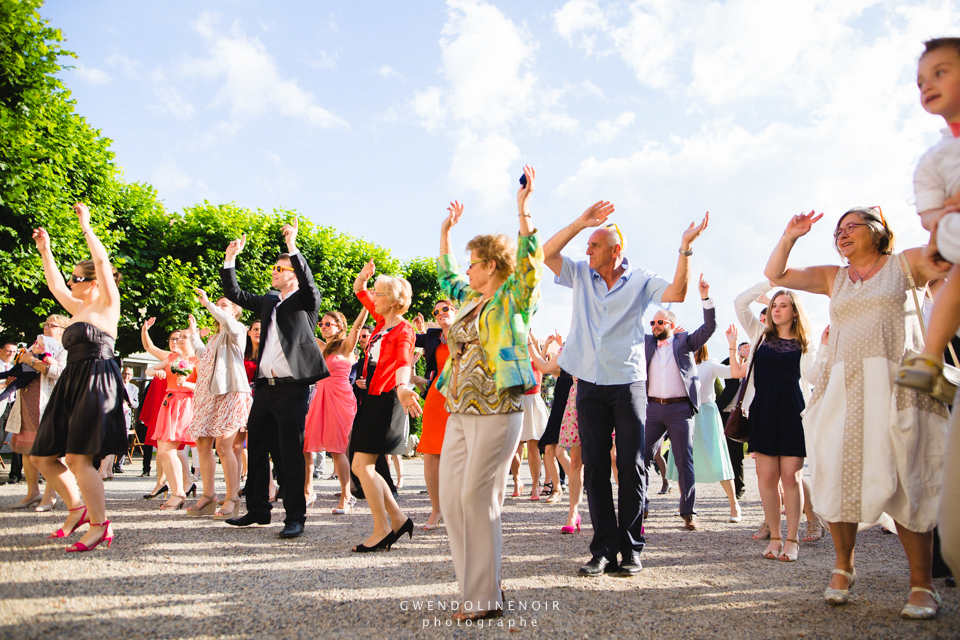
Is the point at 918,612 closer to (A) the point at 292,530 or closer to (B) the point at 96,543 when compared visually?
(A) the point at 292,530

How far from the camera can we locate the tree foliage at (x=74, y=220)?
513 inches

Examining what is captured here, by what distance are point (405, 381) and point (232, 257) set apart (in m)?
2.56

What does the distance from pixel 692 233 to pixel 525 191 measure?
1.51 m

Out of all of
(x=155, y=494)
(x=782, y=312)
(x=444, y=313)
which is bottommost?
(x=155, y=494)

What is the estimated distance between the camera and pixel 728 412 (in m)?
10.0

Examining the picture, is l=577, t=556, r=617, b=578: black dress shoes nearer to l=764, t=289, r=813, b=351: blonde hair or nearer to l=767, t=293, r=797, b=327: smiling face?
l=764, t=289, r=813, b=351: blonde hair

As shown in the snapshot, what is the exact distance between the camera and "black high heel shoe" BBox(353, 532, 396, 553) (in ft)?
15.4

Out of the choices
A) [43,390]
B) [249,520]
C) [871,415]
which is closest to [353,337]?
[249,520]

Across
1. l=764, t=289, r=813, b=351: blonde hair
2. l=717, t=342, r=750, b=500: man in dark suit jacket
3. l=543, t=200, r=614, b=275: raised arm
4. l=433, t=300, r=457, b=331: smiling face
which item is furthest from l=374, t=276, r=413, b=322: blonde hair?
l=717, t=342, r=750, b=500: man in dark suit jacket

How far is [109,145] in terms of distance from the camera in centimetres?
1659

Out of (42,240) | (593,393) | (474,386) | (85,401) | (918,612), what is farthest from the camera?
(42,240)

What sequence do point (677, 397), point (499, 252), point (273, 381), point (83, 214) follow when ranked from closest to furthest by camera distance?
point (499, 252) → point (83, 214) → point (273, 381) → point (677, 397)

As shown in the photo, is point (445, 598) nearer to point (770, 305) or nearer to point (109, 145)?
point (770, 305)

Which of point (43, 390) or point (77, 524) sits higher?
point (43, 390)
